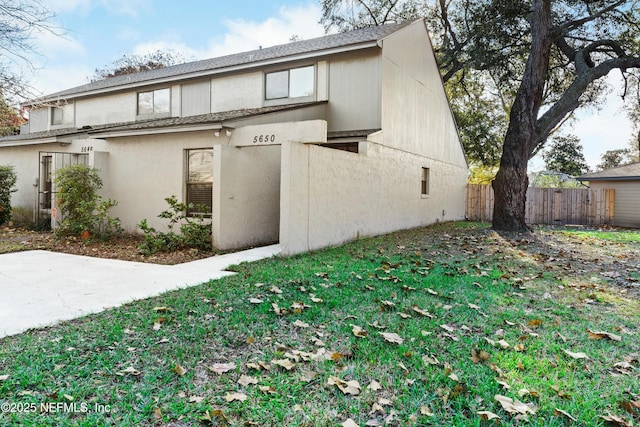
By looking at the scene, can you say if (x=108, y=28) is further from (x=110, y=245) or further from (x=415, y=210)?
(x=415, y=210)

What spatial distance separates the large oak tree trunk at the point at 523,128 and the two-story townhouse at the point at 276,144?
2.95 meters

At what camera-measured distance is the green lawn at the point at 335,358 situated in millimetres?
2436

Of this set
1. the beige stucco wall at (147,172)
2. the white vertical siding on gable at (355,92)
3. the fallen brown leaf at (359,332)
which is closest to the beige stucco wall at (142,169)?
the beige stucco wall at (147,172)

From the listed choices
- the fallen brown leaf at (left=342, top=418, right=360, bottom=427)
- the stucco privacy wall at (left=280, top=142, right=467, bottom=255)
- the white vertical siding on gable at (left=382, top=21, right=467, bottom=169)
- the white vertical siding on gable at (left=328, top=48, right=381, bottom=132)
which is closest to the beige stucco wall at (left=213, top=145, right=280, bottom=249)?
the stucco privacy wall at (left=280, top=142, right=467, bottom=255)

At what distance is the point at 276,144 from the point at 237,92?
5025 millimetres

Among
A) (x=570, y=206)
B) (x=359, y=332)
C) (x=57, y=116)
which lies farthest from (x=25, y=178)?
(x=570, y=206)

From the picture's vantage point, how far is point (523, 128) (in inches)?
508

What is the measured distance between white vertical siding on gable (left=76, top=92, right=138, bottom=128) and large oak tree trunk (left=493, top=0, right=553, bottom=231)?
42.9 feet

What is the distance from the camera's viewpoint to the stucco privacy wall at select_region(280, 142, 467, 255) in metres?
7.83

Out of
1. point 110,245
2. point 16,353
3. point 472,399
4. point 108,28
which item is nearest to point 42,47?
point 110,245

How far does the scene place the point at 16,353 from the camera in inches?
125

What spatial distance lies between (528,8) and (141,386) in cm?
1719

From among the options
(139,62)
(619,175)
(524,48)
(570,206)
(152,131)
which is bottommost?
(570,206)

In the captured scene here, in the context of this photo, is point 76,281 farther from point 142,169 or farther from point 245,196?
point 142,169
